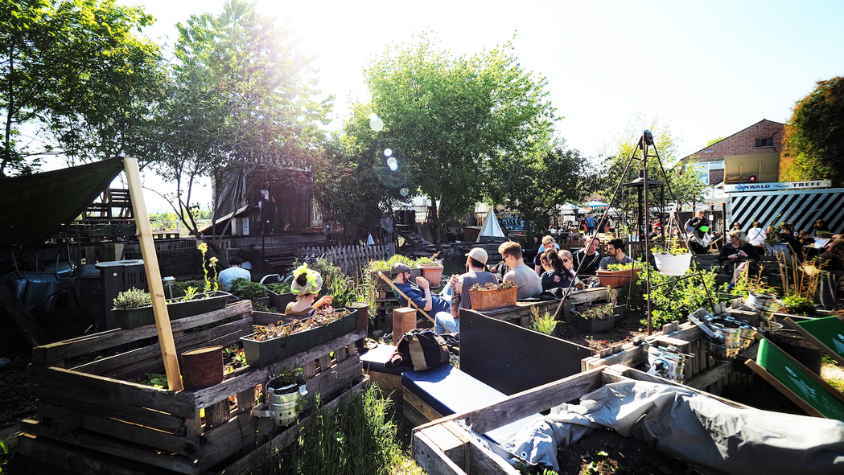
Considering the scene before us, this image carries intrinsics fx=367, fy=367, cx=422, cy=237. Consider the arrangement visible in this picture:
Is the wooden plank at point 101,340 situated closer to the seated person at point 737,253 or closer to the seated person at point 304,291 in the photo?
the seated person at point 304,291

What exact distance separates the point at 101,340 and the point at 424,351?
9.50 feet

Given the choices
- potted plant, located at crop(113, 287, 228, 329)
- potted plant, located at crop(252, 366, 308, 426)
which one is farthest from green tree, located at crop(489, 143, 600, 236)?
potted plant, located at crop(252, 366, 308, 426)

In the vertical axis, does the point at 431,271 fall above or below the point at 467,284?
below

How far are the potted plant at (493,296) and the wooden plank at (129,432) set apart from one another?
2.94 m

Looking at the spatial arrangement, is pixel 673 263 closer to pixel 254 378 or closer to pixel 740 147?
pixel 254 378

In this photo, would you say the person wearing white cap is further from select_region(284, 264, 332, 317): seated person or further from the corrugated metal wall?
the corrugated metal wall

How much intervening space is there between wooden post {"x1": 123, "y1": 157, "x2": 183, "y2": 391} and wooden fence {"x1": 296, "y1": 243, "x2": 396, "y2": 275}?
8.11 meters

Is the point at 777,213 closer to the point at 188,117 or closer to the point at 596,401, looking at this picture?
the point at 596,401

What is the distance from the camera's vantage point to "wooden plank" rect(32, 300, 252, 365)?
111 inches

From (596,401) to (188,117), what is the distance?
1286cm

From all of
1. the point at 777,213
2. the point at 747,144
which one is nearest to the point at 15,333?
the point at 777,213

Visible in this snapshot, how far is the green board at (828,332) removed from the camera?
10.7 feet

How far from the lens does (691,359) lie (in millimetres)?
3395

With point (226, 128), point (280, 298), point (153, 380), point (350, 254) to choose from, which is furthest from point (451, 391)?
point (226, 128)
